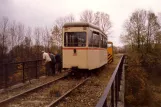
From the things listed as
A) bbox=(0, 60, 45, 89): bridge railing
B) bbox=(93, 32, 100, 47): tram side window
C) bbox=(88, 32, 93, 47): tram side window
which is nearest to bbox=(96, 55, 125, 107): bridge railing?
bbox=(0, 60, 45, 89): bridge railing

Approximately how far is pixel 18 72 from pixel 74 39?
3.76 m

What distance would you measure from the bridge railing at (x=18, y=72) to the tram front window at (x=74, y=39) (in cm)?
223

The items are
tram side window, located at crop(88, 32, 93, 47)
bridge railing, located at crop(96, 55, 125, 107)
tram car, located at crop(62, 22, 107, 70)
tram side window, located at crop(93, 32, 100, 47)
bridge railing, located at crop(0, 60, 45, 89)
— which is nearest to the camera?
bridge railing, located at crop(96, 55, 125, 107)

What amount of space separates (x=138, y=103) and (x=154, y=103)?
2660mm

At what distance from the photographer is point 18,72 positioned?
13453mm

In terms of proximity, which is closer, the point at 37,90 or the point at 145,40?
the point at 37,90

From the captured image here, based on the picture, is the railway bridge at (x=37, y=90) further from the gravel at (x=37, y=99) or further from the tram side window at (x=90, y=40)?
the tram side window at (x=90, y=40)

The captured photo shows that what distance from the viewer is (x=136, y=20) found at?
48188mm

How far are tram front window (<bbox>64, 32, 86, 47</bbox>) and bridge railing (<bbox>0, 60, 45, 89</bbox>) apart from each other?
88.0 inches

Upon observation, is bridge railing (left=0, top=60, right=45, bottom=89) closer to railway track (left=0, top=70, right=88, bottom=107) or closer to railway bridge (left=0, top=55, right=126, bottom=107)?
railway bridge (left=0, top=55, right=126, bottom=107)

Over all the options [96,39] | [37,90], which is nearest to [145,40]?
[96,39]

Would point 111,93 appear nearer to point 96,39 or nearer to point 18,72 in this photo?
point 18,72

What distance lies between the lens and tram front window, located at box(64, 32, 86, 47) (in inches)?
550

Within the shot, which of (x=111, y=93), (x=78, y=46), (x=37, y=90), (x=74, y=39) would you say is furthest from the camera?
(x=74, y=39)
